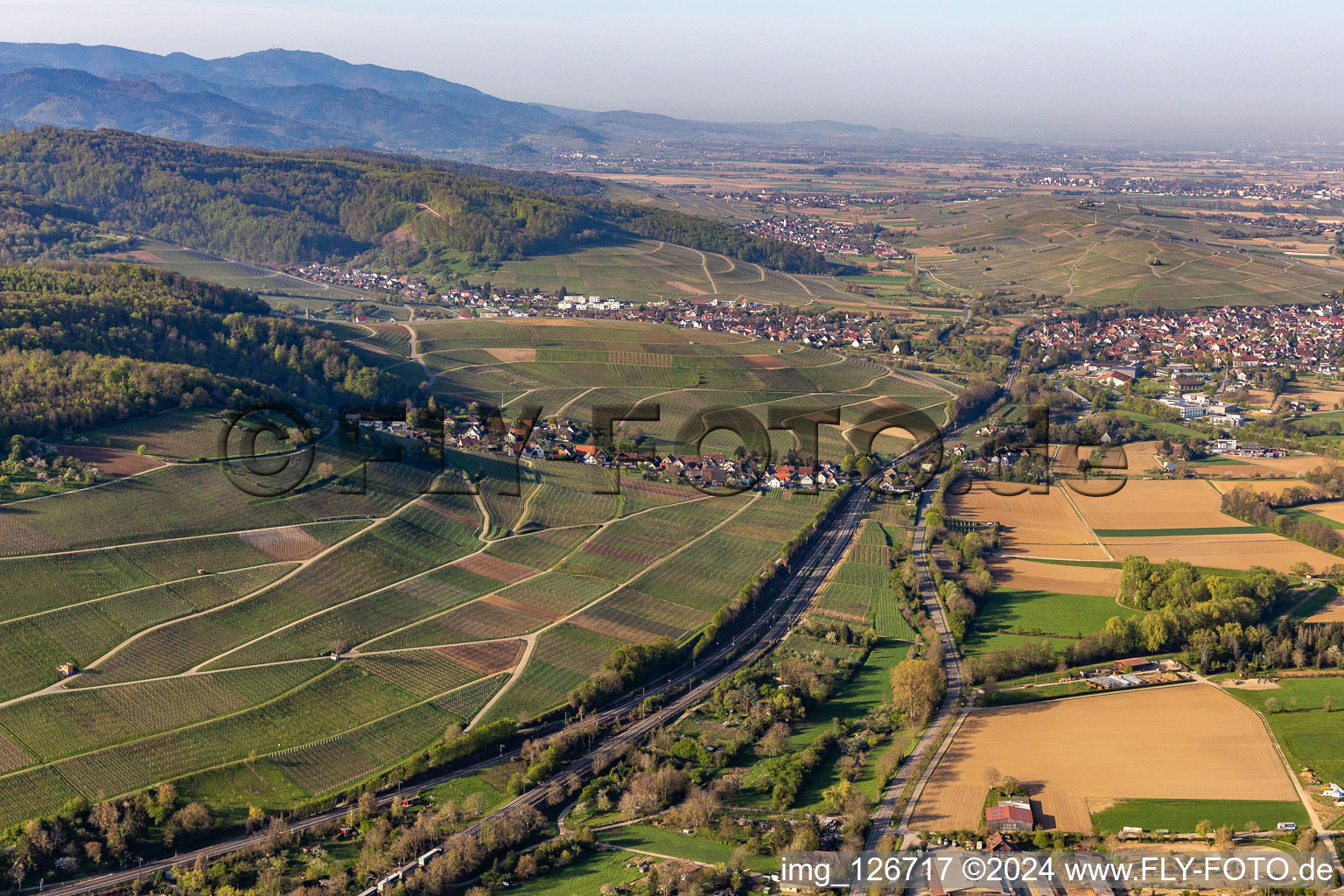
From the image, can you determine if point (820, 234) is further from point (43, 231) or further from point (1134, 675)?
point (1134, 675)

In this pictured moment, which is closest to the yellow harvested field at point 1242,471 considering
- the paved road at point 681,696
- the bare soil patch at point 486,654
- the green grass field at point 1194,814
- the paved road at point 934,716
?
the paved road at point 934,716

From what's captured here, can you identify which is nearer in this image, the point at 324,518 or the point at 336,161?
the point at 324,518

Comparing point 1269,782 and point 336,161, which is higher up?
point 336,161

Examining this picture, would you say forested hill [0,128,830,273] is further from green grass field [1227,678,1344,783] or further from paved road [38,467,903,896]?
green grass field [1227,678,1344,783]

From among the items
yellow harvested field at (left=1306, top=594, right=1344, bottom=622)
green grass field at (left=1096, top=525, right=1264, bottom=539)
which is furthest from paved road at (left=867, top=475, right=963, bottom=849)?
yellow harvested field at (left=1306, top=594, right=1344, bottom=622)

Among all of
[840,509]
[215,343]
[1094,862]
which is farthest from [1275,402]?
[215,343]

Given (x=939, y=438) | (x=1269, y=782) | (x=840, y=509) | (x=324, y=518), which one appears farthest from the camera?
(x=939, y=438)

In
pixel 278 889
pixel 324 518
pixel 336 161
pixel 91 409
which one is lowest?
pixel 278 889

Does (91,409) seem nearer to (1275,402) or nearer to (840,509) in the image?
(840,509)
